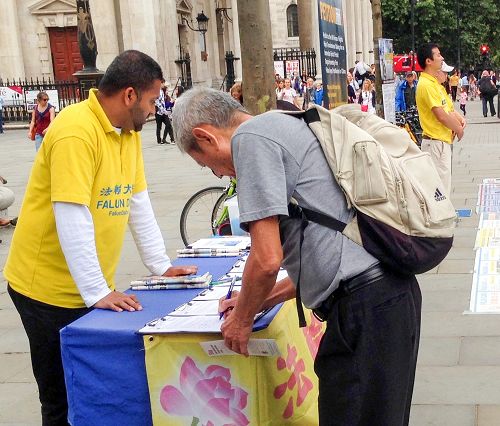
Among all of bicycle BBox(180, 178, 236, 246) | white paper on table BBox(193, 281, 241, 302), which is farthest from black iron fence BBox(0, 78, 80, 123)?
white paper on table BBox(193, 281, 241, 302)

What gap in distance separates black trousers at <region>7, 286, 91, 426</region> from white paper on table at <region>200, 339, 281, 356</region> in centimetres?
64

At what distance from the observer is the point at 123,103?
3318mm

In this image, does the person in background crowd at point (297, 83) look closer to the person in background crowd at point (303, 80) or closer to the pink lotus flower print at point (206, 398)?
the person in background crowd at point (303, 80)

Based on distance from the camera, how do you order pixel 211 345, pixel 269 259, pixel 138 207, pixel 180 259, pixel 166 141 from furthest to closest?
pixel 166 141 → pixel 180 259 → pixel 138 207 → pixel 211 345 → pixel 269 259

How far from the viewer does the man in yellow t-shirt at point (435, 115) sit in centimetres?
849

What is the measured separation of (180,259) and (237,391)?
1.41m

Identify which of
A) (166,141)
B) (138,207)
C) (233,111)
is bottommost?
(166,141)

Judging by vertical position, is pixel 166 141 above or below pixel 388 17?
below

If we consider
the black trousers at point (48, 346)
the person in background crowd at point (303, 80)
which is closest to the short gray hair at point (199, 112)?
the black trousers at point (48, 346)

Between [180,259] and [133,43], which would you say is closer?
[180,259]

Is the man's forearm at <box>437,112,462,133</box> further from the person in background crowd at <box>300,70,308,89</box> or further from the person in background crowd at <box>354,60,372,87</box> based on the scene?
the person in background crowd at <box>354,60,372,87</box>

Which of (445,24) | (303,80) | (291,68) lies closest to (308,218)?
(291,68)

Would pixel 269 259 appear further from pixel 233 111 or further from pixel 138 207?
pixel 138 207

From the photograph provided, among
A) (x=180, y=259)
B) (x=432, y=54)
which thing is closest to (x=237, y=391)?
(x=180, y=259)
